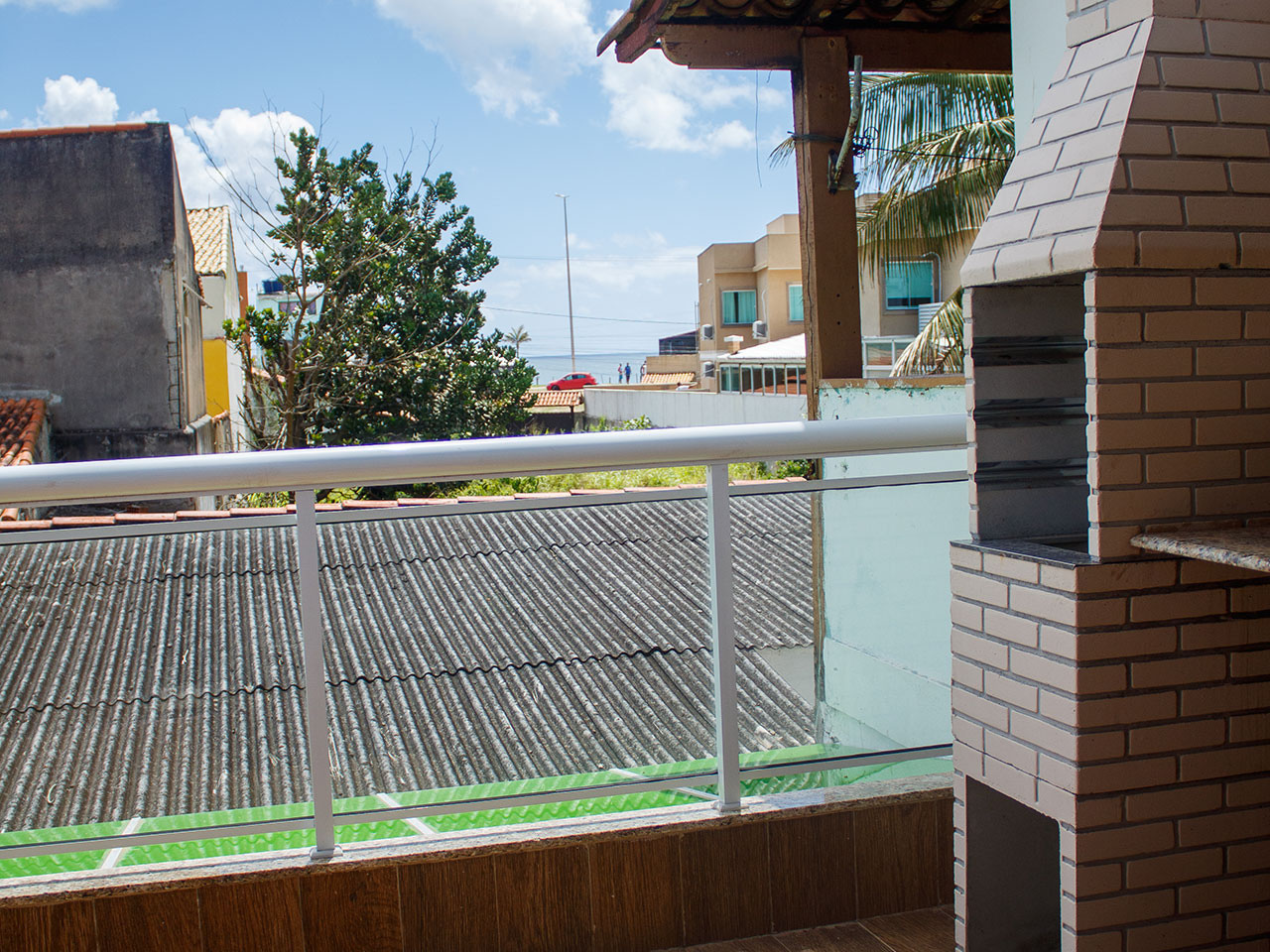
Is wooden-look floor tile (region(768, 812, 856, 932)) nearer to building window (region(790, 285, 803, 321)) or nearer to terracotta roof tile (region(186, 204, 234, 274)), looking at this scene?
terracotta roof tile (region(186, 204, 234, 274))

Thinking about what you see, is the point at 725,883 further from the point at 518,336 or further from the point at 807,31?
the point at 518,336

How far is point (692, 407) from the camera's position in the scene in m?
32.0

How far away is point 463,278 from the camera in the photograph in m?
25.3

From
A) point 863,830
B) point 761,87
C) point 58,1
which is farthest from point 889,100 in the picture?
point 58,1

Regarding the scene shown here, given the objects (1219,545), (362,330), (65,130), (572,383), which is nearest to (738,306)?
(572,383)

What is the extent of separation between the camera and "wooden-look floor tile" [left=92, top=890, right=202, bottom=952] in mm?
2336

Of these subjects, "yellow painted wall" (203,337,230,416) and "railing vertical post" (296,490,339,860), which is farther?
"yellow painted wall" (203,337,230,416)

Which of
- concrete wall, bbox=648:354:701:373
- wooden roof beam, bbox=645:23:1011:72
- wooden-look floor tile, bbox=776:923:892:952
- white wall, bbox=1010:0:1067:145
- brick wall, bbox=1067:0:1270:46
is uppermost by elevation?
concrete wall, bbox=648:354:701:373

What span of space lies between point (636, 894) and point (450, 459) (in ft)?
3.60

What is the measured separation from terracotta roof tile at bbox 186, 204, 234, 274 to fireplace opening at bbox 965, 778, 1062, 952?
91.1ft

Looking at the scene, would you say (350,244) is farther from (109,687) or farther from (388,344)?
(109,687)

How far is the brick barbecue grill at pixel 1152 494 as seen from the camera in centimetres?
169

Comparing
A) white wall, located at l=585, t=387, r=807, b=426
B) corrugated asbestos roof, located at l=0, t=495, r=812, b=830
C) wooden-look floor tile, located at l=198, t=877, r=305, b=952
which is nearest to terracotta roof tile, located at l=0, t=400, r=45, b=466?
white wall, located at l=585, t=387, r=807, b=426

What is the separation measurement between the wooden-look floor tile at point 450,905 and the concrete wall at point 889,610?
0.95 metres
